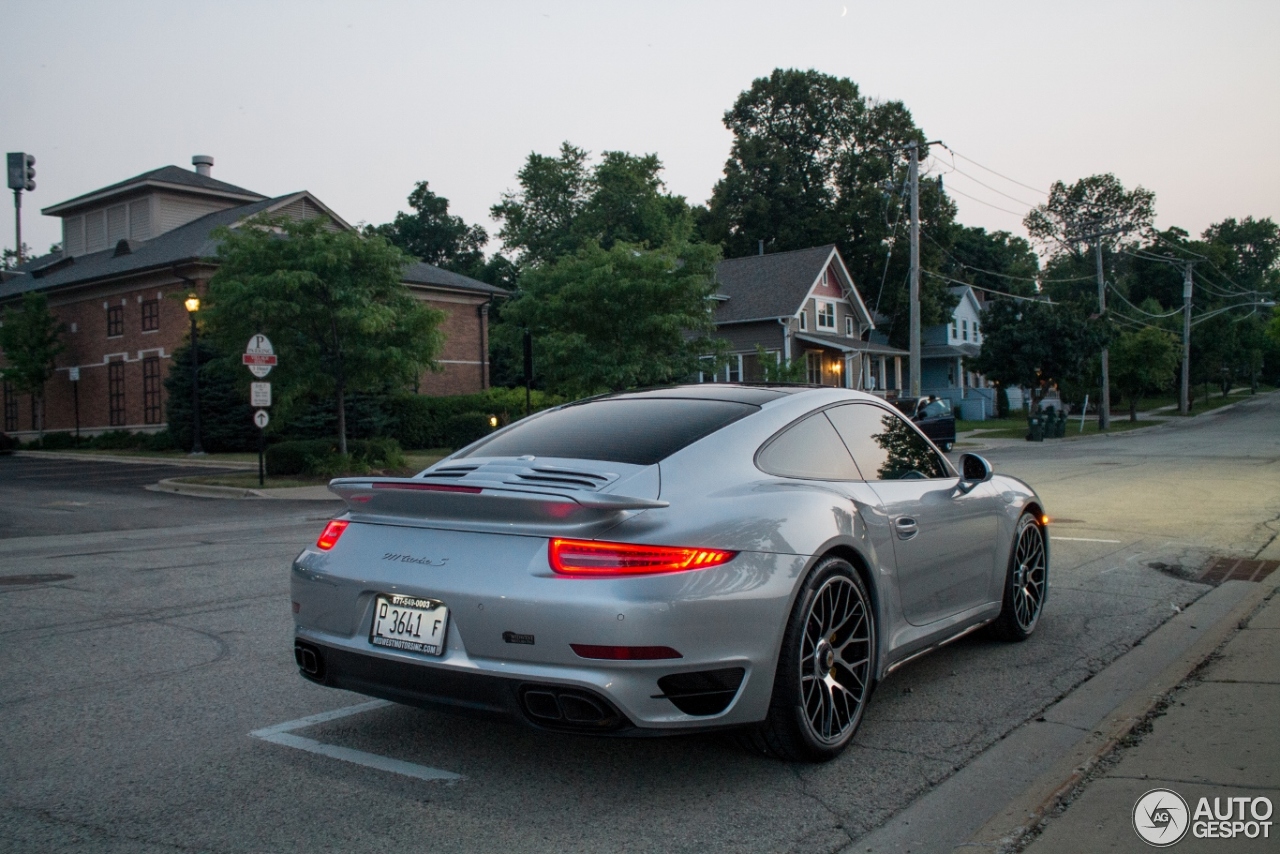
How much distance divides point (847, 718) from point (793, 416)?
1304 millimetres

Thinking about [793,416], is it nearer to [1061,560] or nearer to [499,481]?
[499,481]

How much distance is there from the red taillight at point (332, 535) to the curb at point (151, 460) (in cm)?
2170

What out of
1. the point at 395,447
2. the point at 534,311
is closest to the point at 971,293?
the point at 534,311

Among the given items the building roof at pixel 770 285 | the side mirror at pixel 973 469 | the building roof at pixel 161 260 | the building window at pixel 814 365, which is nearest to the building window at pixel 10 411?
the building roof at pixel 161 260

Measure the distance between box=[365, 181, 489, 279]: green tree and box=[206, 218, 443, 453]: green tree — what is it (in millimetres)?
59953

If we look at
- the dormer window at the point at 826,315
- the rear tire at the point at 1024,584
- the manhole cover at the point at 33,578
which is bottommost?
the manhole cover at the point at 33,578

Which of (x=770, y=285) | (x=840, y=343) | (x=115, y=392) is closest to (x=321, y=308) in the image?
(x=115, y=392)

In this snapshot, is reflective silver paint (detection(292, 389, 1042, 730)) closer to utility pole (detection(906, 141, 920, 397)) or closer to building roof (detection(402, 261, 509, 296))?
utility pole (detection(906, 141, 920, 397))

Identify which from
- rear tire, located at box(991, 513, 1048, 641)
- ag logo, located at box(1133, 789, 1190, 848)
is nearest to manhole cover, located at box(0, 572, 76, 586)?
rear tire, located at box(991, 513, 1048, 641)

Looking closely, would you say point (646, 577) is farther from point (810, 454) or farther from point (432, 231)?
point (432, 231)

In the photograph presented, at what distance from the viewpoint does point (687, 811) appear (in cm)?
362

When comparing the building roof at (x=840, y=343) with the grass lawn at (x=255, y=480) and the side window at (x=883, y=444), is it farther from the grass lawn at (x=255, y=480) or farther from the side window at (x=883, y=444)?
the side window at (x=883, y=444)

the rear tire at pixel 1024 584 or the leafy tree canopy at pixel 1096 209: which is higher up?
the leafy tree canopy at pixel 1096 209

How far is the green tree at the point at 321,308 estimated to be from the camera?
20.7 m
